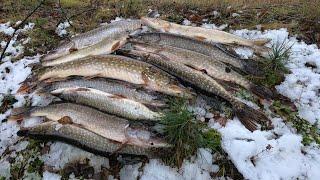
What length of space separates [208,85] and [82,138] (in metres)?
1.64

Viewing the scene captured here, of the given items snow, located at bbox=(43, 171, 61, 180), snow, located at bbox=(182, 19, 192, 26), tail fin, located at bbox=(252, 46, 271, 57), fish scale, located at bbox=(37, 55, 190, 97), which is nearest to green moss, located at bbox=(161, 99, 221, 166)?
fish scale, located at bbox=(37, 55, 190, 97)

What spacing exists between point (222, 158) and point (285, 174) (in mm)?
686

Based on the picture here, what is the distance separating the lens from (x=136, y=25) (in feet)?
20.6

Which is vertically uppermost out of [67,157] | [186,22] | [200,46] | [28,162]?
[200,46]

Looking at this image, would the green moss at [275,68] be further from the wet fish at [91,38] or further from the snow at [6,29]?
the snow at [6,29]

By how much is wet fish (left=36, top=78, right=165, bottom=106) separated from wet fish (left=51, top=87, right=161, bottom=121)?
0.26ft

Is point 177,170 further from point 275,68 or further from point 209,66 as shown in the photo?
point 275,68

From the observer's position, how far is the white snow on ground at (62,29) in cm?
780

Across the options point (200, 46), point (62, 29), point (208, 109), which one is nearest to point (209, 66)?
point (200, 46)

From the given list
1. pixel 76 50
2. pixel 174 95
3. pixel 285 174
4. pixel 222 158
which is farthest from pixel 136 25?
pixel 285 174

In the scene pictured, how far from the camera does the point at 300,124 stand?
5.15 meters

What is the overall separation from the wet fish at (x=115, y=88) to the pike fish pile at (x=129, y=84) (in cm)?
1

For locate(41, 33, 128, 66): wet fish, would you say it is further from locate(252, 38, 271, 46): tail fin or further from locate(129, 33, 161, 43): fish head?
locate(252, 38, 271, 46): tail fin

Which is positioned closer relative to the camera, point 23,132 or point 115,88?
point 23,132
